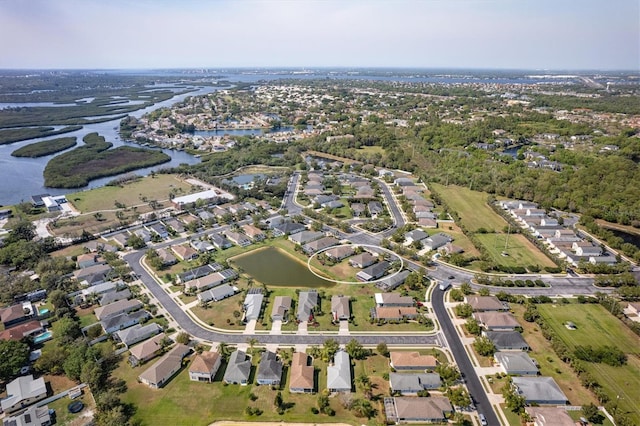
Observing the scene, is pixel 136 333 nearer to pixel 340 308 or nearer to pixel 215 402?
pixel 215 402

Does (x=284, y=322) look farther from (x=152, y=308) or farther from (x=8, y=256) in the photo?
(x=8, y=256)

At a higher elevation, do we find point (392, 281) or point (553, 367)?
point (392, 281)

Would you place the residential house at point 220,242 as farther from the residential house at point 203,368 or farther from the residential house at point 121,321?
the residential house at point 203,368

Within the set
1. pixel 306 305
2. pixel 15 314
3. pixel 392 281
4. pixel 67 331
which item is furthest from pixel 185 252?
pixel 392 281

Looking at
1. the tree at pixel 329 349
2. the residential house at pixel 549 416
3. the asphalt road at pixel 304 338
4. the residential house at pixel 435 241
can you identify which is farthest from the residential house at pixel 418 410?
the residential house at pixel 435 241

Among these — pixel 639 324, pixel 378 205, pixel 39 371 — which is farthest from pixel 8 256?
pixel 639 324
